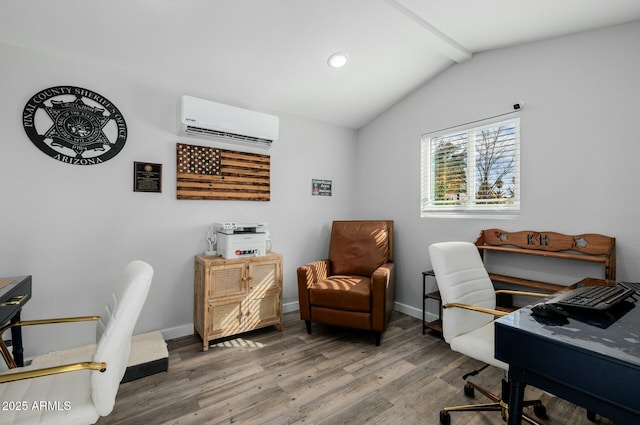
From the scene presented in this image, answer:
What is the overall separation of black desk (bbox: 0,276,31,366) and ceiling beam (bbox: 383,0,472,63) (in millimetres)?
2973

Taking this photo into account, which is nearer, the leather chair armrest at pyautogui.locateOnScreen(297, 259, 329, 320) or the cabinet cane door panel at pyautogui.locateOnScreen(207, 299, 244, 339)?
the cabinet cane door panel at pyautogui.locateOnScreen(207, 299, 244, 339)

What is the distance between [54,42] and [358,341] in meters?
3.56

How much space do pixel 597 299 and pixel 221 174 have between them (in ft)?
9.77

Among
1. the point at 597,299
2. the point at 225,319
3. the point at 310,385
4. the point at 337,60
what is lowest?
the point at 310,385

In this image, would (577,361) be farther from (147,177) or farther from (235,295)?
(147,177)

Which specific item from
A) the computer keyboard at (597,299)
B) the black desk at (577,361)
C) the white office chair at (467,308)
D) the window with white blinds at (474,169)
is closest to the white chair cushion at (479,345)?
the white office chair at (467,308)

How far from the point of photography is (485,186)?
2865mm

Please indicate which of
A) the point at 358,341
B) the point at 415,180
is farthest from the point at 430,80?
the point at 358,341

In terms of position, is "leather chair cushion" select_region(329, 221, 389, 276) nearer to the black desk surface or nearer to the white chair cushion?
the white chair cushion

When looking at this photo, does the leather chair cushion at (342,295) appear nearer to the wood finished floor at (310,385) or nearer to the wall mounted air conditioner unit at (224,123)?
the wood finished floor at (310,385)

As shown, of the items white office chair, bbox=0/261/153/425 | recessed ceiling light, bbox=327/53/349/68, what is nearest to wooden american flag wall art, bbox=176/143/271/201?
recessed ceiling light, bbox=327/53/349/68

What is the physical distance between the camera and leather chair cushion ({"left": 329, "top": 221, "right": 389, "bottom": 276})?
10.6 feet

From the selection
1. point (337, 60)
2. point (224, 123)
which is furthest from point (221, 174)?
point (337, 60)

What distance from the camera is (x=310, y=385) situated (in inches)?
80.8
